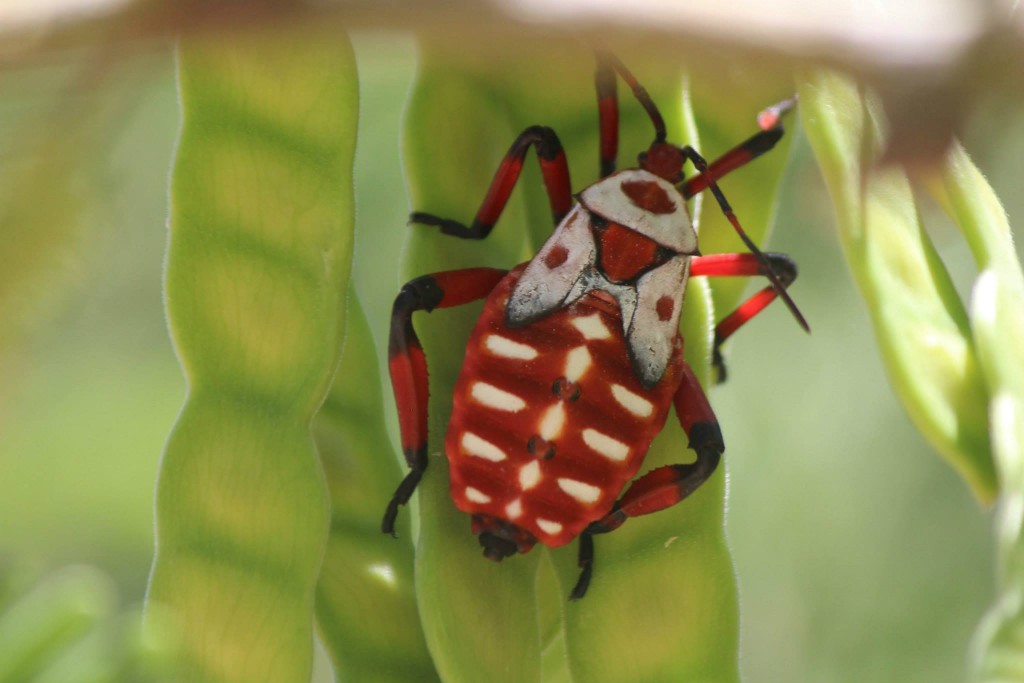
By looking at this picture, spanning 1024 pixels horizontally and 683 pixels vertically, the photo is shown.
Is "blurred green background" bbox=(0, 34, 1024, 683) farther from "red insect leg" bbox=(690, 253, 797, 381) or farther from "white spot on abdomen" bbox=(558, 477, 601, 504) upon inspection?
"white spot on abdomen" bbox=(558, 477, 601, 504)

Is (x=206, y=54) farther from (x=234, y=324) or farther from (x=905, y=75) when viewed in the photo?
(x=905, y=75)

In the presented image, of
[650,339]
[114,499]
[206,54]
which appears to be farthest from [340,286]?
[114,499]

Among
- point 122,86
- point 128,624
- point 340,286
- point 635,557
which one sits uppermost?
point 122,86

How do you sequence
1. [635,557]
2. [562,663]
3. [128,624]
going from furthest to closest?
[562,663] → [635,557] → [128,624]

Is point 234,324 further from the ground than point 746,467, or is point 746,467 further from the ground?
point 234,324

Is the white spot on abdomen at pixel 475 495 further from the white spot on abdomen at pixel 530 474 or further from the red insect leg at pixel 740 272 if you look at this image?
the red insect leg at pixel 740 272

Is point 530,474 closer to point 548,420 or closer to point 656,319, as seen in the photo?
point 548,420

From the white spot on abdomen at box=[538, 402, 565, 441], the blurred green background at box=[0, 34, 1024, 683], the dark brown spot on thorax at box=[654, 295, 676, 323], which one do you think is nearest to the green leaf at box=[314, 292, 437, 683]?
the white spot on abdomen at box=[538, 402, 565, 441]

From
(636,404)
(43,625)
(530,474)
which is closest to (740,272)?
(636,404)
